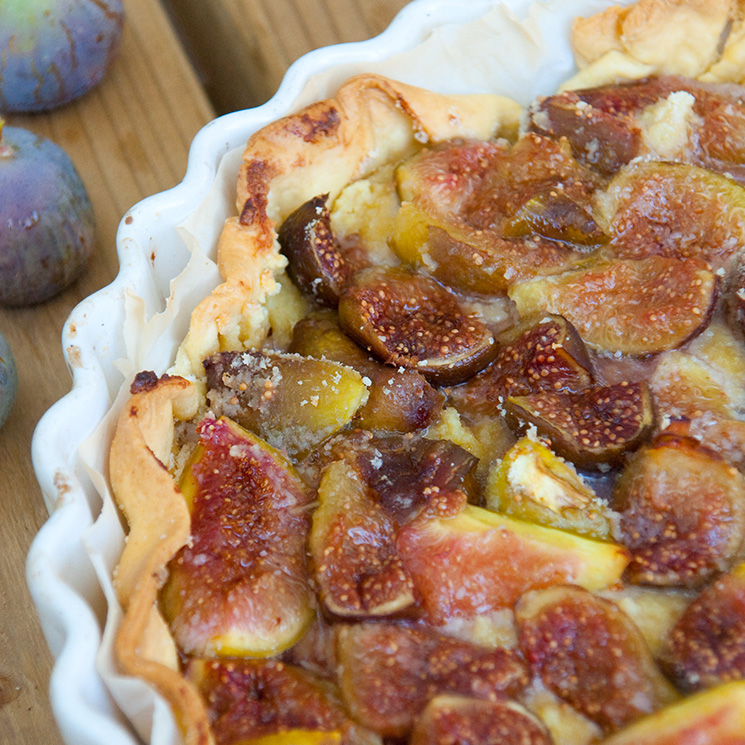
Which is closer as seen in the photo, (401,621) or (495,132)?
(401,621)

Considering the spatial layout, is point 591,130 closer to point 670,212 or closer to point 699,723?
point 670,212

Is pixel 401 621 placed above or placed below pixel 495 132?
below

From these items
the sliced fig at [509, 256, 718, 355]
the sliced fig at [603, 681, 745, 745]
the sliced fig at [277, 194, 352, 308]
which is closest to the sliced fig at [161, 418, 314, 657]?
the sliced fig at [277, 194, 352, 308]

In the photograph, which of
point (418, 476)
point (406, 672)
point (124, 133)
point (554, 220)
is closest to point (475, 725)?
point (406, 672)

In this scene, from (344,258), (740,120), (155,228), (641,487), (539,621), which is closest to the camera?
(539,621)

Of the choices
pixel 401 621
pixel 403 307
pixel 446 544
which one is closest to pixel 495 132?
pixel 403 307

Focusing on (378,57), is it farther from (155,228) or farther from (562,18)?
(155,228)
